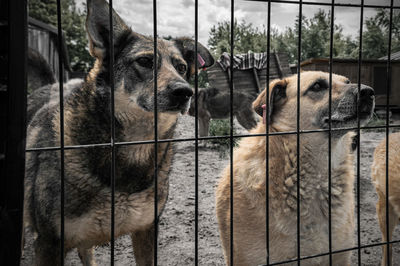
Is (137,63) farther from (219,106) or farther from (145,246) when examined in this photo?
(219,106)

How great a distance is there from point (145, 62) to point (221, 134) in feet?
17.7

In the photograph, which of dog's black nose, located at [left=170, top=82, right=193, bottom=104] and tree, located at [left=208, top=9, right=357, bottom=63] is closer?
dog's black nose, located at [left=170, top=82, right=193, bottom=104]

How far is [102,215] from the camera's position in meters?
2.14

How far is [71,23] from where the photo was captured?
17203 mm

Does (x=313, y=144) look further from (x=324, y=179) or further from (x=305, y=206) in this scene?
(x=305, y=206)

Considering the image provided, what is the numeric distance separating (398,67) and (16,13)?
1207 centimetres

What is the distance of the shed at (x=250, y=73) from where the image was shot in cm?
749

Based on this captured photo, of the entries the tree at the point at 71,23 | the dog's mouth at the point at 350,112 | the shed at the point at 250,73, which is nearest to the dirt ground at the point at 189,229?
the dog's mouth at the point at 350,112

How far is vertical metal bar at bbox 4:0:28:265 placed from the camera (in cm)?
99

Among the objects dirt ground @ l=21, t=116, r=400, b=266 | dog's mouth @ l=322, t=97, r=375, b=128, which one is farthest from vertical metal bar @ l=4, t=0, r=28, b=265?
dirt ground @ l=21, t=116, r=400, b=266

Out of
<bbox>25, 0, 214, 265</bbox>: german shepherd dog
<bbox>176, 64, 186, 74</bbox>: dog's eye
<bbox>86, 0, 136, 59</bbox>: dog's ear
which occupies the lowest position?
<bbox>25, 0, 214, 265</bbox>: german shepherd dog

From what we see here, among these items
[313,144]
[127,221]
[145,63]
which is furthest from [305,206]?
[145,63]

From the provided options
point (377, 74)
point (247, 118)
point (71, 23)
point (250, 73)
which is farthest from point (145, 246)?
point (71, 23)

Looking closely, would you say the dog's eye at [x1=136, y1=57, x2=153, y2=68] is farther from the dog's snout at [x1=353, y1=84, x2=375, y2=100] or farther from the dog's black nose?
the dog's snout at [x1=353, y1=84, x2=375, y2=100]
